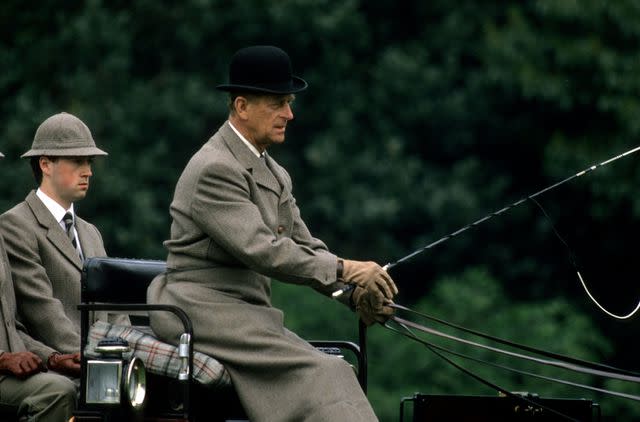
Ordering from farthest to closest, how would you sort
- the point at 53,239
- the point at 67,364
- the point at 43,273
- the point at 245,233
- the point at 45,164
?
the point at 45,164
the point at 53,239
the point at 43,273
the point at 67,364
the point at 245,233

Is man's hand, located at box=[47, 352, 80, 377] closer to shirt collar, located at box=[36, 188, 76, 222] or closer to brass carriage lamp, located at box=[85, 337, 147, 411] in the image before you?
brass carriage lamp, located at box=[85, 337, 147, 411]

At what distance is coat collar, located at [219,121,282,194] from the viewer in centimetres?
620

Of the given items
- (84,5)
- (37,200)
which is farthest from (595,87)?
(37,200)

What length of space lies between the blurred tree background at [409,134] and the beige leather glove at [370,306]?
1197cm

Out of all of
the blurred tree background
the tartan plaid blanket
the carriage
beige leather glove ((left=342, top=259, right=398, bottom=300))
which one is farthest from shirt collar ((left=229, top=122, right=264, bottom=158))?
the blurred tree background

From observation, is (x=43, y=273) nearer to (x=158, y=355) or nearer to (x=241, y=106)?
(x=158, y=355)

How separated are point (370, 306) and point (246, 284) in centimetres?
47

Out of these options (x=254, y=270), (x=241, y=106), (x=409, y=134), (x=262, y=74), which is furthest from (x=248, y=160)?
(x=409, y=134)

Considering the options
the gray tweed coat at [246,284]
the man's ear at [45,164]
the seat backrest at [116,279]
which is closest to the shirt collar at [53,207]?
the man's ear at [45,164]

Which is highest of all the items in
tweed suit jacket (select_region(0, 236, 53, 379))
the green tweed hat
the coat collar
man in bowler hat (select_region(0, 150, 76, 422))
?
the green tweed hat

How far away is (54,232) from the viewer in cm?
713

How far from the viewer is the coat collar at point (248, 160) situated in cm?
620

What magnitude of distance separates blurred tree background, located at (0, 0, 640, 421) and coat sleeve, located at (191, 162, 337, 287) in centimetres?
1219

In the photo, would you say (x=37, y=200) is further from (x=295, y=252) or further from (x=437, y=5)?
(x=437, y=5)
